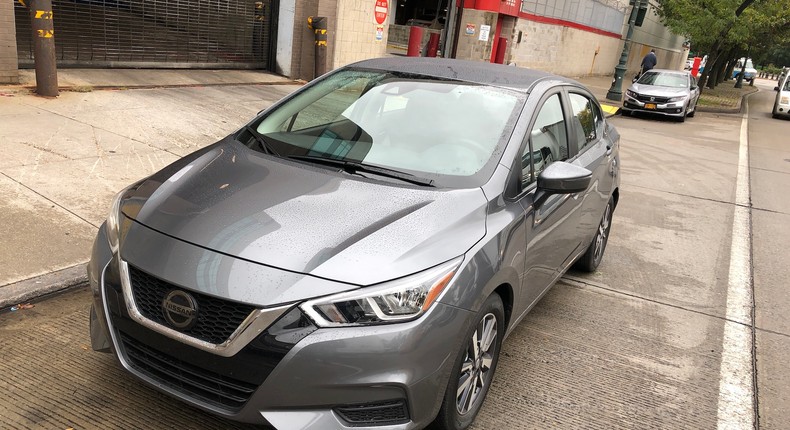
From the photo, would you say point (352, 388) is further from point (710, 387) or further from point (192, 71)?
point (192, 71)

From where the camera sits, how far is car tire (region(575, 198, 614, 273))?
5.23 m

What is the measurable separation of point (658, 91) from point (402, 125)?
16894 millimetres

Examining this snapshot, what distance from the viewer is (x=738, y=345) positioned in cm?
441

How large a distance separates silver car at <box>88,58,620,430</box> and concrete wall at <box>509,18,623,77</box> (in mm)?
23339

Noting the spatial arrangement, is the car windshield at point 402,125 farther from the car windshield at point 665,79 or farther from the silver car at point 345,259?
the car windshield at point 665,79

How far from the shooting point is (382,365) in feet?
7.98

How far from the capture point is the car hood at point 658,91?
723 inches

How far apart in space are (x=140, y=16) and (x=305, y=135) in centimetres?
918

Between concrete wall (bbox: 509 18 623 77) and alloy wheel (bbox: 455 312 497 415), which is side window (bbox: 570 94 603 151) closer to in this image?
alloy wheel (bbox: 455 312 497 415)

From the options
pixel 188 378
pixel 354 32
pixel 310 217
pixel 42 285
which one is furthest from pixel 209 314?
pixel 354 32

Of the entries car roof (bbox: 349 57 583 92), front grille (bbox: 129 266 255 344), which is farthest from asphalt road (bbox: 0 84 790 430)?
car roof (bbox: 349 57 583 92)

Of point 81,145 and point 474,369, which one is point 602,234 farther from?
point 81,145

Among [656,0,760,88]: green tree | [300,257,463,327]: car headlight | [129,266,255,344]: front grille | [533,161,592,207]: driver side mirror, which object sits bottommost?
[129,266,255,344]: front grille

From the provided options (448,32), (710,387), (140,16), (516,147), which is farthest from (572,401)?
(448,32)
